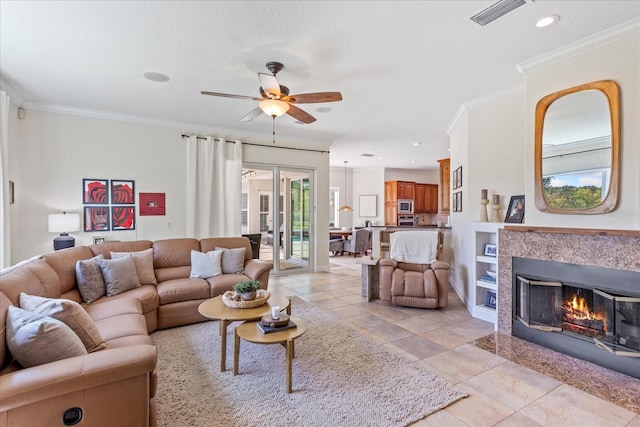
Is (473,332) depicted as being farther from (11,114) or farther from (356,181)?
(356,181)

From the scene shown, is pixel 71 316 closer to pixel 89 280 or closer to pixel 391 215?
pixel 89 280

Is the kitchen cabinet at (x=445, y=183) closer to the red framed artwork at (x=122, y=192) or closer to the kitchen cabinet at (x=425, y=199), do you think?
the kitchen cabinet at (x=425, y=199)

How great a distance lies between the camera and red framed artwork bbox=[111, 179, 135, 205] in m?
4.79

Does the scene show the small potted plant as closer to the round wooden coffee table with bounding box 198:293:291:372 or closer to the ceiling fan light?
the round wooden coffee table with bounding box 198:293:291:372

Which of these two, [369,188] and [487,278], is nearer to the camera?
[487,278]

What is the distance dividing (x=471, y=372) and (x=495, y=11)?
286 centimetres

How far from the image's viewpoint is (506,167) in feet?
12.4

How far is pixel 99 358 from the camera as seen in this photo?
155 cm

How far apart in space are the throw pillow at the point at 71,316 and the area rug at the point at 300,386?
2.18 feet

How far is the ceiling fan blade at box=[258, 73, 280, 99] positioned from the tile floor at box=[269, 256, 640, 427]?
2703mm

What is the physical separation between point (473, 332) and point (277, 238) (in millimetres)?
4116

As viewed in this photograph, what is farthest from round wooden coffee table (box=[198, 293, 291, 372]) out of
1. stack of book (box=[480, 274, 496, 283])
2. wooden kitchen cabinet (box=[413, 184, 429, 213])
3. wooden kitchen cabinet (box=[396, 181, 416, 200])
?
wooden kitchen cabinet (box=[413, 184, 429, 213])

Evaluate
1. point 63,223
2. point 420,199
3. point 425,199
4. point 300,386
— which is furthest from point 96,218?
point 425,199

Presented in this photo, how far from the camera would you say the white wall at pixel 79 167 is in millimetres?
4250
